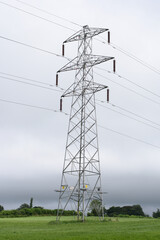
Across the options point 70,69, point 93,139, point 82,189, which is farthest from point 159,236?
point 70,69

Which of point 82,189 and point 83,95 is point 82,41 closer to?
point 83,95

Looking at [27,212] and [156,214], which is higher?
[27,212]

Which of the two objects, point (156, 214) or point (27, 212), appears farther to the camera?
point (156, 214)

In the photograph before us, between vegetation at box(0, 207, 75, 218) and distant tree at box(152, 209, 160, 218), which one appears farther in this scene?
distant tree at box(152, 209, 160, 218)

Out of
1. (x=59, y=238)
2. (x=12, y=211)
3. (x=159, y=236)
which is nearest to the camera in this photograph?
(x=59, y=238)

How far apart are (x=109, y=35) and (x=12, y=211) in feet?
148

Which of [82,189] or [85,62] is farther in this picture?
[85,62]

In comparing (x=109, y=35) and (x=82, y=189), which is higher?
(x=109, y=35)

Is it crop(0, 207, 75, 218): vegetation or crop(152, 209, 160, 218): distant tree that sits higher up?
crop(0, 207, 75, 218): vegetation

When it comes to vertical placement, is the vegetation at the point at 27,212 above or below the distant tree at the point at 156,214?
above

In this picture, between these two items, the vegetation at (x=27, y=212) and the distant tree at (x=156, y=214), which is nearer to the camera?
the vegetation at (x=27, y=212)

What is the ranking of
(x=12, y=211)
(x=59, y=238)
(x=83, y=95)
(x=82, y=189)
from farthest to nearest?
1. (x=12, y=211)
2. (x=83, y=95)
3. (x=82, y=189)
4. (x=59, y=238)

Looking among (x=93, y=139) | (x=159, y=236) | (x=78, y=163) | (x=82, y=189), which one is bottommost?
(x=159, y=236)

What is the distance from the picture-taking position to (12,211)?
72.2 m
